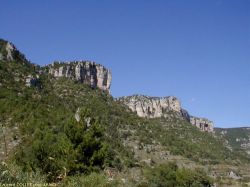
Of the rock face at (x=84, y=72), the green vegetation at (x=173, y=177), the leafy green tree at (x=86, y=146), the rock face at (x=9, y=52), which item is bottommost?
the green vegetation at (x=173, y=177)

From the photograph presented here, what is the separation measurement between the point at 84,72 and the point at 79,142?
122m

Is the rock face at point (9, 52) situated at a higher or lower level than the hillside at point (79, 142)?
higher

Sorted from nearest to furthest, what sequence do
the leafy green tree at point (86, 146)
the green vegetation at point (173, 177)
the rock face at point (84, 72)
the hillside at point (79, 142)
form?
the hillside at point (79, 142) → the leafy green tree at point (86, 146) → the green vegetation at point (173, 177) → the rock face at point (84, 72)

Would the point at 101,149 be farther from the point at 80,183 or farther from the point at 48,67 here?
the point at 48,67

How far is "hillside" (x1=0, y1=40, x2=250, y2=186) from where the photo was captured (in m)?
39.2

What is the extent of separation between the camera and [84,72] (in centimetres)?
16300

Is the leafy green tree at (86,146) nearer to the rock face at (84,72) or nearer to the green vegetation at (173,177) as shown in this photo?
the green vegetation at (173,177)

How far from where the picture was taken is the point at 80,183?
22.2 m

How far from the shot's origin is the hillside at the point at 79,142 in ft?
129

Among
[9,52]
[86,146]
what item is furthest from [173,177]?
[9,52]

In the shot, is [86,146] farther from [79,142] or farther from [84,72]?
[84,72]

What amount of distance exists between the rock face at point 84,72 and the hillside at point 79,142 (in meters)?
3.81

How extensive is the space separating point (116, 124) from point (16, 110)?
166 ft

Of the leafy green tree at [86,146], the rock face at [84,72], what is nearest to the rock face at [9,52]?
the rock face at [84,72]
